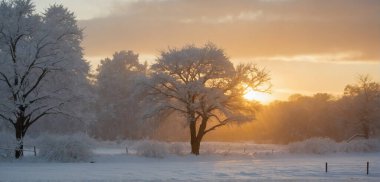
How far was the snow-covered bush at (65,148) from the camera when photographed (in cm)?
4116

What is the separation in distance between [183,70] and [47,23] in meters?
14.6

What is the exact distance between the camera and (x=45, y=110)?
44219mm

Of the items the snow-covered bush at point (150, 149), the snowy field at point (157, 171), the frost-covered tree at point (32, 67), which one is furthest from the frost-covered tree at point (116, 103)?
the frost-covered tree at point (32, 67)

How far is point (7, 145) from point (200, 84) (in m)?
19.1

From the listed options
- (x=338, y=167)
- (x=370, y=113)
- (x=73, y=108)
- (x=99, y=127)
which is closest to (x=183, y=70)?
(x=73, y=108)

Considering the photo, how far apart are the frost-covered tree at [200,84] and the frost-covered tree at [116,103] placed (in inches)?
1082

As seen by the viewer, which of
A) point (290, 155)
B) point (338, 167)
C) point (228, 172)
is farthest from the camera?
point (290, 155)

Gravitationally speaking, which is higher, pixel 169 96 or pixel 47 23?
pixel 47 23

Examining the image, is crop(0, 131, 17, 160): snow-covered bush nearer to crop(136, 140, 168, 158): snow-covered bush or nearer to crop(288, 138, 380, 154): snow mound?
crop(136, 140, 168, 158): snow-covered bush

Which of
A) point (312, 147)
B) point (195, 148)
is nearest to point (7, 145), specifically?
point (195, 148)

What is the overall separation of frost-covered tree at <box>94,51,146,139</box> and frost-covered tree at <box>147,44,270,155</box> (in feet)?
90.1

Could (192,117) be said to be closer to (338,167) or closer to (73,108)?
(73,108)

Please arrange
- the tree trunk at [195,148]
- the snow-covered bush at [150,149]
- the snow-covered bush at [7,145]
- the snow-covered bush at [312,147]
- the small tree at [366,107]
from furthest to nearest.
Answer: the small tree at [366,107] < the snow-covered bush at [312,147] < the tree trunk at [195,148] < the snow-covered bush at [150,149] < the snow-covered bush at [7,145]

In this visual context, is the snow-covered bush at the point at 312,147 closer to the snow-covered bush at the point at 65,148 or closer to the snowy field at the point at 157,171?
the snowy field at the point at 157,171
